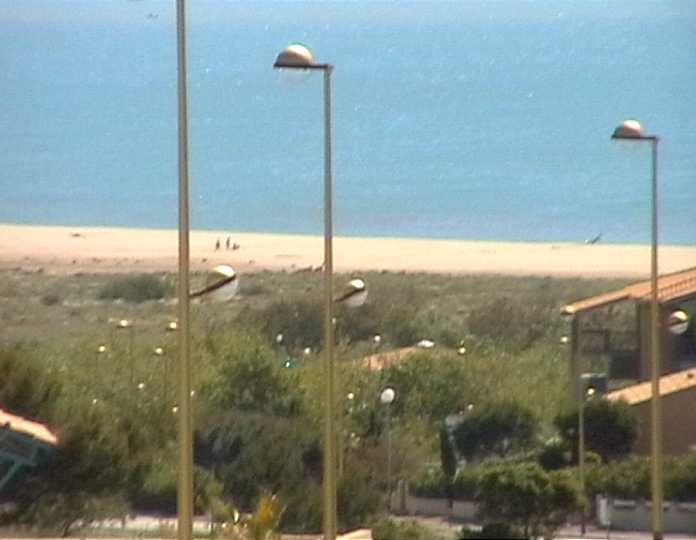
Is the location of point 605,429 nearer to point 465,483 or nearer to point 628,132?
point 465,483

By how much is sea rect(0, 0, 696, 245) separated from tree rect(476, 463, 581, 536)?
19.5 m

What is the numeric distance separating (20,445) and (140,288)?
13.1 metres

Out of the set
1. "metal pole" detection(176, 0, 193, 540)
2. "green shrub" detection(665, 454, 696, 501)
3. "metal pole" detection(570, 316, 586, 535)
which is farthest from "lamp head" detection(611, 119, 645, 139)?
"green shrub" detection(665, 454, 696, 501)

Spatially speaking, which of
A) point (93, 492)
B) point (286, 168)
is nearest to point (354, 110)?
point (286, 168)

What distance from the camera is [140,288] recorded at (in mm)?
40062

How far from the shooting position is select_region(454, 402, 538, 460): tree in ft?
101

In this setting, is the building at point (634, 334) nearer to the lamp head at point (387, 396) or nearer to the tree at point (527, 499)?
the lamp head at point (387, 396)

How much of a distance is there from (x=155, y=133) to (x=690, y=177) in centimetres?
1232

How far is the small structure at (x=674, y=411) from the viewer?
84.4 ft

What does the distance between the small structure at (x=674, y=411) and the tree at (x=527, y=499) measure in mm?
4207

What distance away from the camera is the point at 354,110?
4572 centimetres

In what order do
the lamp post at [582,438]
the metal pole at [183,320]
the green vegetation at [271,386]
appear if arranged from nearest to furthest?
the metal pole at [183,320] → the lamp post at [582,438] → the green vegetation at [271,386]

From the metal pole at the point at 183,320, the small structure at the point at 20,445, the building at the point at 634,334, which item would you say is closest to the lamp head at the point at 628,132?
the metal pole at the point at 183,320

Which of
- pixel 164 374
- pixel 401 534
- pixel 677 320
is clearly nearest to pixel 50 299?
pixel 164 374
